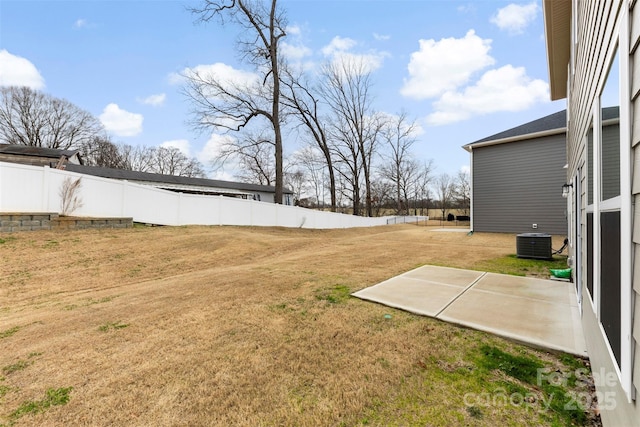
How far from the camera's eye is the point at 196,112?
1583 centimetres

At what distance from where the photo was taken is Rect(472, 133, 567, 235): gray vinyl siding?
11094 millimetres

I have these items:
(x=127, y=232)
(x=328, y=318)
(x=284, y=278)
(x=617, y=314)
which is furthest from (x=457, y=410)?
(x=127, y=232)

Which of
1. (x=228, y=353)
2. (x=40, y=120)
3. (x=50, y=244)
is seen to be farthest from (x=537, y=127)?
(x=40, y=120)

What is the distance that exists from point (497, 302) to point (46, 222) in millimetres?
11144

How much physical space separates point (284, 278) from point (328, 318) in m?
1.92

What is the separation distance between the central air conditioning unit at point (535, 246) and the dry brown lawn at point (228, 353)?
14.4ft

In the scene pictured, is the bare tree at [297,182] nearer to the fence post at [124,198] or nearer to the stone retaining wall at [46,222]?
the fence post at [124,198]

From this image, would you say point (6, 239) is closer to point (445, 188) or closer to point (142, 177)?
point (142, 177)

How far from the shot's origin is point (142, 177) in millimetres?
20062

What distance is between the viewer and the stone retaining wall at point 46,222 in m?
7.17

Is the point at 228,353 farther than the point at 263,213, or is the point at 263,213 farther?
the point at 263,213

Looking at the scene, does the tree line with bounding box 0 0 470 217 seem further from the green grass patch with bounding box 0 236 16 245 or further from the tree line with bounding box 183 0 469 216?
the green grass patch with bounding box 0 236 16 245

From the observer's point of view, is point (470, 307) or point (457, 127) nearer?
point (470, 307)

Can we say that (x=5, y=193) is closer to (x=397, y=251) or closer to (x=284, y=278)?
(x=284, y=278)
